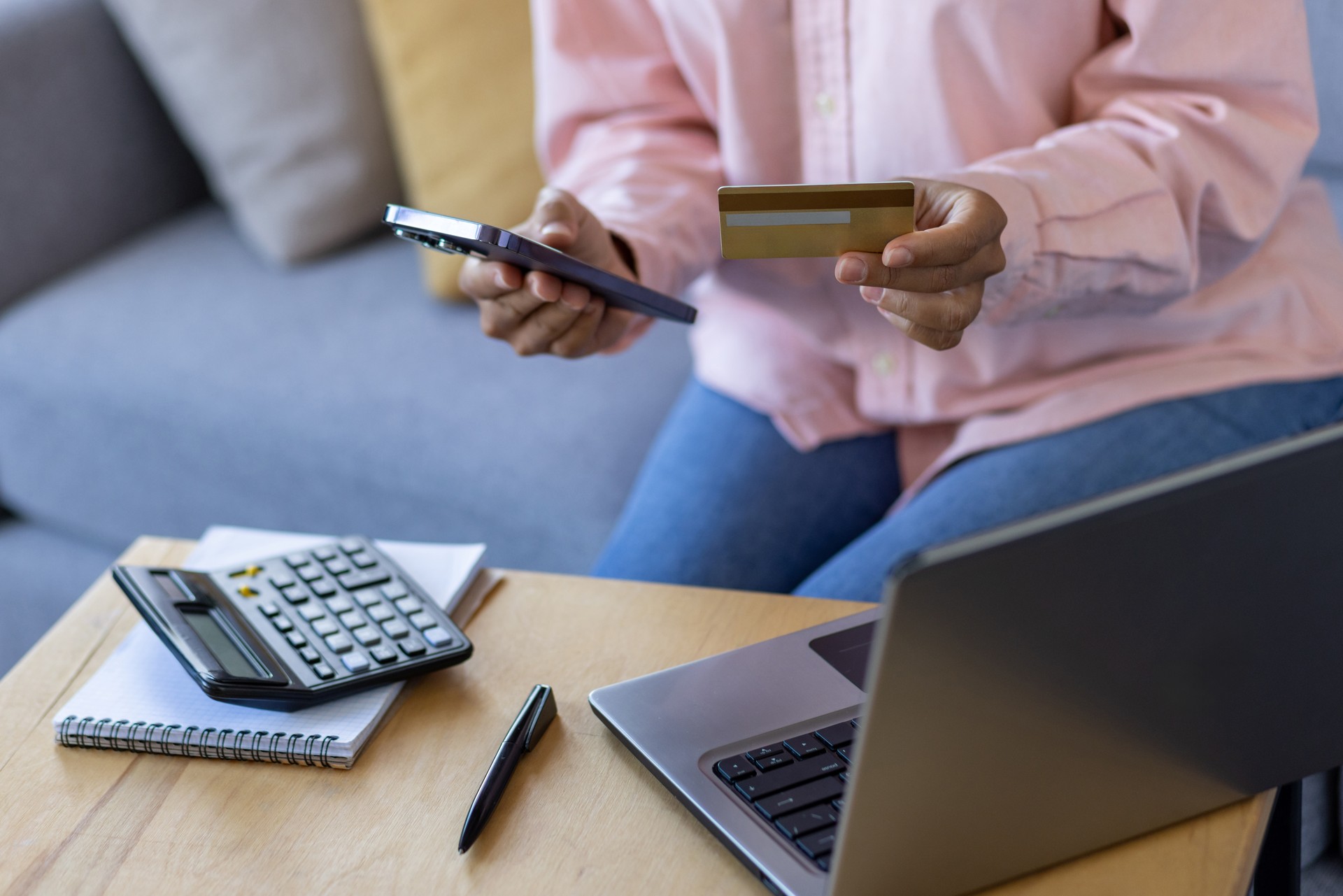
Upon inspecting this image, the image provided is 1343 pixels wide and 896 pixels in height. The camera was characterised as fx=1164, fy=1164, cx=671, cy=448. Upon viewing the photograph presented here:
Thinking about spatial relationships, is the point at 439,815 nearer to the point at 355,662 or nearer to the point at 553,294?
the point at 355,662

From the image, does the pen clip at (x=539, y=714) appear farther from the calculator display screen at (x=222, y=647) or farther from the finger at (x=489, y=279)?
the finger at (x=489, y=279)

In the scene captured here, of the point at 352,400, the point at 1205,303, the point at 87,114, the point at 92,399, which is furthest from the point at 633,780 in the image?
the point at 87,114

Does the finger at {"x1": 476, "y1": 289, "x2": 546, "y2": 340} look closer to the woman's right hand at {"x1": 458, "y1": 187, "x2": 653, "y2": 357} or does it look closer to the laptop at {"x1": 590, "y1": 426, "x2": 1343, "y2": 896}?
the woman's right hand at {"x1": 458, "y1": 187, "x2": 653, "y2": 357}

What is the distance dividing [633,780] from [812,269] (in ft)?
1.64

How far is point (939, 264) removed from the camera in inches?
22.9

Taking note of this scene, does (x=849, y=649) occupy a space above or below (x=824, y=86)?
below

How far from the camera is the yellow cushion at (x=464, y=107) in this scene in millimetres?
1319

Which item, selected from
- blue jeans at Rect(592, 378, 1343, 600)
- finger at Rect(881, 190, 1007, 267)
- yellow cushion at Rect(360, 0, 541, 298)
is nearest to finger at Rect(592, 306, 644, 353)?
blue jeans at Rect(592, 378, 1343, 600)

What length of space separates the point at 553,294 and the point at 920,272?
0.23 metres

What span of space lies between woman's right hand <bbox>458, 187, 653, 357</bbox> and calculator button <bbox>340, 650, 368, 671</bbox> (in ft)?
0.79

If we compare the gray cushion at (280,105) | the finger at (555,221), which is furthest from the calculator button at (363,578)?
the gray cushion at (280,105)

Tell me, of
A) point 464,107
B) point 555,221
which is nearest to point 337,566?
point 555,221

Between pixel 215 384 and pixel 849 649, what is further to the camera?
pixel 215 384

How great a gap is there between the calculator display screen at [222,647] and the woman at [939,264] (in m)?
0.26
